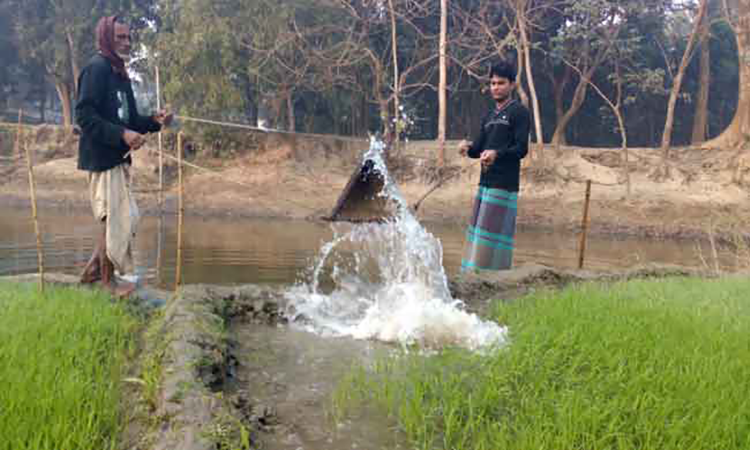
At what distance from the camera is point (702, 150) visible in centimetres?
1620

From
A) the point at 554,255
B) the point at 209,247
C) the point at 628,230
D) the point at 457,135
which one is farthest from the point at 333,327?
the point at 457,135

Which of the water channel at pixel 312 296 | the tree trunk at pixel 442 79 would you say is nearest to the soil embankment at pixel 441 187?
the tree trunk at pixel 442 79

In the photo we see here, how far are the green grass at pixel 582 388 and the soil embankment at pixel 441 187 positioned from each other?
10.4m

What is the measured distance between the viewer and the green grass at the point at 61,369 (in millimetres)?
1858

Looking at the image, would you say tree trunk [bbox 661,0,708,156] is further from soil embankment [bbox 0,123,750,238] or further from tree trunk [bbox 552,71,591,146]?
tree trunk [bbox 552,71,591,146]

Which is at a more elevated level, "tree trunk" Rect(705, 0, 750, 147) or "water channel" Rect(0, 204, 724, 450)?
"tree trunk" Rect(705, 0, 750, 147)

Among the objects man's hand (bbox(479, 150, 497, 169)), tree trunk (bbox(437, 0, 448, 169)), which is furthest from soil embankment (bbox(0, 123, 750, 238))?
man's hand (bbox(479, 150, 497, 169))

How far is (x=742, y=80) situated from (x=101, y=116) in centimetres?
1612

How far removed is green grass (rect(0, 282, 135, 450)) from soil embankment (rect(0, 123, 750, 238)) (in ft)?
35.3

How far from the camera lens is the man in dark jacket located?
3.66 metres

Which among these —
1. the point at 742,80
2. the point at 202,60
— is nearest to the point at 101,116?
the point at 202,60

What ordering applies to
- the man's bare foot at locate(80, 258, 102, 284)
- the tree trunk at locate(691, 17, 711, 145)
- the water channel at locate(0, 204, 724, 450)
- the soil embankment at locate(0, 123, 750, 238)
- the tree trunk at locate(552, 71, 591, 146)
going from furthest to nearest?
1. the tree trunk at locate(691, 17, 711, 145)
2. the tree trunk at locate(552, 71, 591, 146)
3. the soil embankment at locate(0, 123, 750, 238)
4. the man's bare foot at locate(80, 258, 102, 284)
5. the water channel at locate(0, 204, 724, 450)

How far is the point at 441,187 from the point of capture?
16.4 metres

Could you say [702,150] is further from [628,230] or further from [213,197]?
[213,197]
